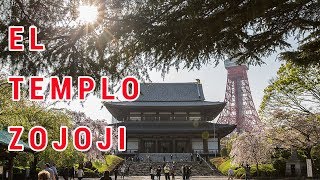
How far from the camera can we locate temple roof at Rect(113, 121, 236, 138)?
162 feet

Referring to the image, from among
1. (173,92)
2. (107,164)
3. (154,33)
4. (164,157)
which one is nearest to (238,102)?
(173,92)

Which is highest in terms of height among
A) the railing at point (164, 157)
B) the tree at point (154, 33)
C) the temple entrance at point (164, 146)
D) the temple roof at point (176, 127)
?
the tree at point (154, 33)

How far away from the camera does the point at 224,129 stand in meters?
50.7

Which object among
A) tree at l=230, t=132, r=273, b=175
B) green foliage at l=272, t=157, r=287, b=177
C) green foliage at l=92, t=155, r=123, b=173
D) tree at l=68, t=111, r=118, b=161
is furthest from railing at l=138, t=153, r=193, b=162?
green foliage at l=272, t=157, r=287, b=177

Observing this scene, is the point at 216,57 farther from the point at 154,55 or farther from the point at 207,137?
the point at 207,137

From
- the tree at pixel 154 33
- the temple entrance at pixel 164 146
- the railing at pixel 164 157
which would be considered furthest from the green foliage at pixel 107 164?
the tree at pixel 154 33

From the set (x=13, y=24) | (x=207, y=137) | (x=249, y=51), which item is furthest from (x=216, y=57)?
(x=207, y=137)

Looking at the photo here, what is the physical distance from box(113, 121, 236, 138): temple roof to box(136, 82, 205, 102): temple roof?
5.02 metres

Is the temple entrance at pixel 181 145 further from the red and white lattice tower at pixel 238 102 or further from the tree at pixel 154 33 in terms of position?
the tree at pixel 154 33

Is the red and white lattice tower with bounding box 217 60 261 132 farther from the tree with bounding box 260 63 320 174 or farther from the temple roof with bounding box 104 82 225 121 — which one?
the tree with bounding box 260 63 320 174

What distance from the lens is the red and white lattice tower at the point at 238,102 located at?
8131 centimetres

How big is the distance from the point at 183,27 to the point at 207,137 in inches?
1820

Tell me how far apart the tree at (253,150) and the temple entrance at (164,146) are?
66.2 feet

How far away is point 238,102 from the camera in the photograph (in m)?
86.9
